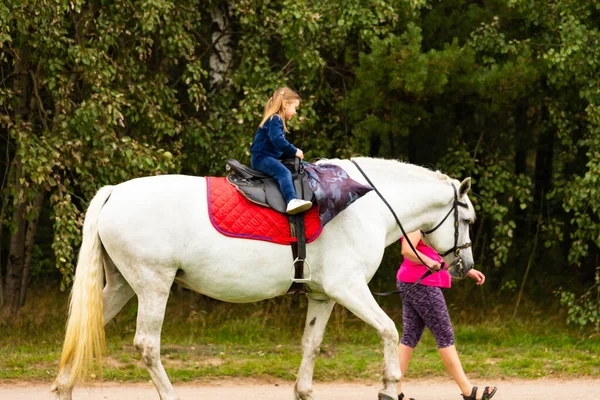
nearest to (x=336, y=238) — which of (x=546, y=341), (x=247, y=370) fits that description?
(x=247, y=370)

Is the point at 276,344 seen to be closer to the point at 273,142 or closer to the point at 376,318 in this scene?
the point at 376,318

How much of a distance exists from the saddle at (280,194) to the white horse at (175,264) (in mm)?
73

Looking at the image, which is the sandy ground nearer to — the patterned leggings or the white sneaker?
the patterned leggings

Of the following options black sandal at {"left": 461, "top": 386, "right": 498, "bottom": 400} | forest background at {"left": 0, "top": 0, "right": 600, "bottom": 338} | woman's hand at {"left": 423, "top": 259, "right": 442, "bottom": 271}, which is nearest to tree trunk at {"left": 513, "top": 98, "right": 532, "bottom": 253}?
forest background at {"left": 0, "top": 0, "right": 600, "bottom": 338}

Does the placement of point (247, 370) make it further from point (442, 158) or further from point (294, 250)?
point (442, 158)

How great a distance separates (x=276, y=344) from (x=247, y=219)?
3.65 metres

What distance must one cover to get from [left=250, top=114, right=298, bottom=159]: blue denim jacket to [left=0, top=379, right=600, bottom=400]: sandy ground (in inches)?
87.7

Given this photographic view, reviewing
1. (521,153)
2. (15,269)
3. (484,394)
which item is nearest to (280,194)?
(484,394)

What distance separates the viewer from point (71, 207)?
838cm

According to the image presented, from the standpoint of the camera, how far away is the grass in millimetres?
8062

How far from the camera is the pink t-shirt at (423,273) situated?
6773 millimetres

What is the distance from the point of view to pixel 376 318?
6.09m

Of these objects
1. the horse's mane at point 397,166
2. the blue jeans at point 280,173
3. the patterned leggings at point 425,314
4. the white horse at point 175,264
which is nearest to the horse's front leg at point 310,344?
the white horse at point 175,264

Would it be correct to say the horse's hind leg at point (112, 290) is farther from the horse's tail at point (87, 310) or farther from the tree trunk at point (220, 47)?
the tree trunk at point (220, 47)
